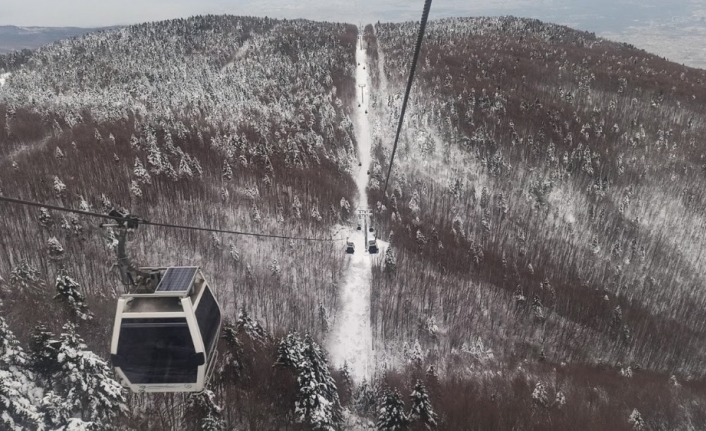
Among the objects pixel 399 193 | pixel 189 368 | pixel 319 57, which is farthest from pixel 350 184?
pixel 319 57

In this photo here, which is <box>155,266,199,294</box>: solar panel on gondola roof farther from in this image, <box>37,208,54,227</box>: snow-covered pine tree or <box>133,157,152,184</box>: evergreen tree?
<box>133,157,152,184</box>: evergreen tree

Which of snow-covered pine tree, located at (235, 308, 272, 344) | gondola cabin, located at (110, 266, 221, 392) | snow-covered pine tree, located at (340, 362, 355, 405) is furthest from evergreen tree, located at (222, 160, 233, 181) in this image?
gondola cabin, located at (110, 266, 221, 392)

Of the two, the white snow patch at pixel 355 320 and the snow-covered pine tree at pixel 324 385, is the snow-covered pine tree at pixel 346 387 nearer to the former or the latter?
the white snow patch at pixel 355 320

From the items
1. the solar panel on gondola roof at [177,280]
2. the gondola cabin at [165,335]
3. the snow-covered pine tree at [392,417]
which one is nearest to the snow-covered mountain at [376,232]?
the snow-covered pine tree at [392,417]

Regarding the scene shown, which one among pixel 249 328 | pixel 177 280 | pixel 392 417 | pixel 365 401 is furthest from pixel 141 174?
pixel 177 280

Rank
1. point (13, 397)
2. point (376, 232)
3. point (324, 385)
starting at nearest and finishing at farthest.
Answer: point (13, 397) → point (324, 385) → point (376, 232)

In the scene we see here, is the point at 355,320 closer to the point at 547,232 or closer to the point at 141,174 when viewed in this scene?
the point at 141,174
